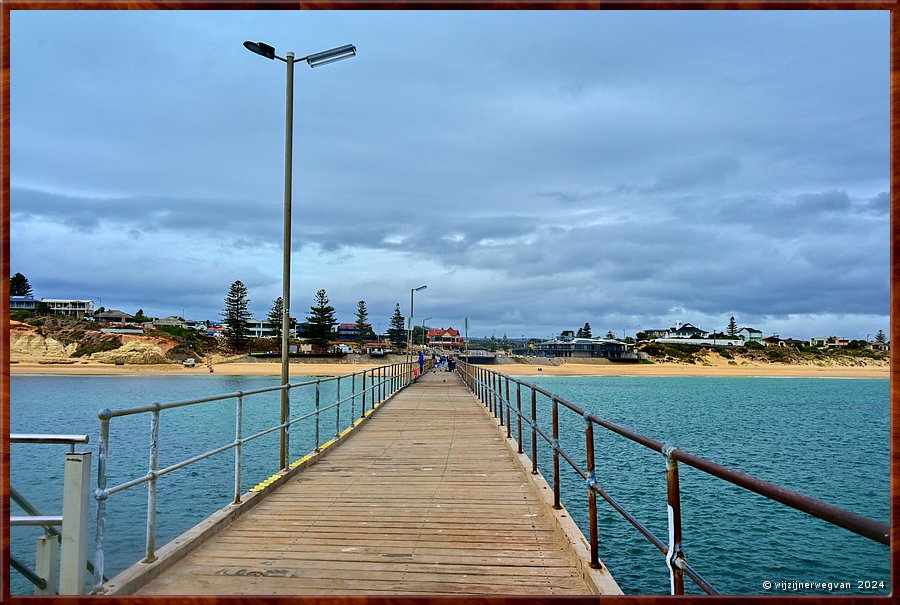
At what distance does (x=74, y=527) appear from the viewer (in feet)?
11.3

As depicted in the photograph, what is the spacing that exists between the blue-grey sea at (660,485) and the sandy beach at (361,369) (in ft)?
129

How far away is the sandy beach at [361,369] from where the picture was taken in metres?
73.5

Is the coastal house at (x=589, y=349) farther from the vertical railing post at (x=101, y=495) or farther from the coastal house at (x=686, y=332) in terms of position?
the vertical railing post at (x=101, y=495)

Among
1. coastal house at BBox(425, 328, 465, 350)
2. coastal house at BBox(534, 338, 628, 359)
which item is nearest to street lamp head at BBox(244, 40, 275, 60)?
coastal house at BBox(534, 338, 628, 359)

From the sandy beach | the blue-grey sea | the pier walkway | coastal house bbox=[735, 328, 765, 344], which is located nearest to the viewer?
the pier walkway

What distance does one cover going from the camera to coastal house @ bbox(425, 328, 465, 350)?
163m

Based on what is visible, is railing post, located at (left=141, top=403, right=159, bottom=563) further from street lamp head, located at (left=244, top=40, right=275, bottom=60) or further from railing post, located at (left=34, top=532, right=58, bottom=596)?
street lamp head, located at (left=244, top=40, right=275, bottom=60)

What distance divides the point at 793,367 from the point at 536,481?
116273 millimetres

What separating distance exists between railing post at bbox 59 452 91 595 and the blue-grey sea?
2469mm

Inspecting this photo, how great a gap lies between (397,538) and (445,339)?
6375 inches

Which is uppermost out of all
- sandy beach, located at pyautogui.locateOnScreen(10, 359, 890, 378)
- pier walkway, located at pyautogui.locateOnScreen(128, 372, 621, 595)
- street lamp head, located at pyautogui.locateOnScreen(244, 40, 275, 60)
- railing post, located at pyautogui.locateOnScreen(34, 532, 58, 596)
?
street lamp head, located at pyautogui.locateOnScreen(244, 40, 275, 60)

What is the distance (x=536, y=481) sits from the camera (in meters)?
7.38

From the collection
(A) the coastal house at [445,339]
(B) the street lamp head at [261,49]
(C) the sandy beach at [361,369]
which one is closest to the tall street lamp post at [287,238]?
(B) the street lamp head at [261,49]

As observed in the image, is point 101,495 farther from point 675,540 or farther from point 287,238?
point 287,238
